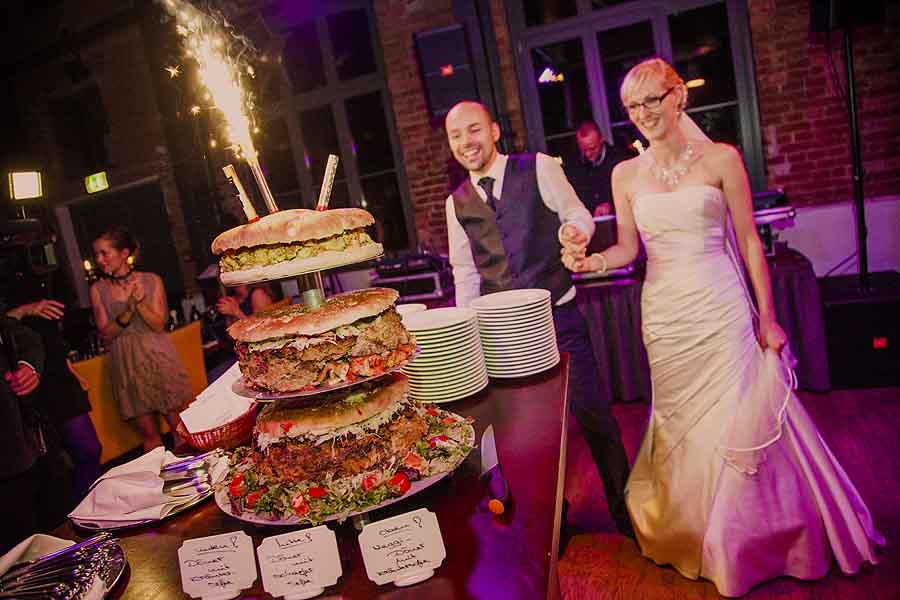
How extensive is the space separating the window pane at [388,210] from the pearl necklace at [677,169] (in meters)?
4.79

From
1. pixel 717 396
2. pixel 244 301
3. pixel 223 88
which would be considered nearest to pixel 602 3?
pixel 244 301

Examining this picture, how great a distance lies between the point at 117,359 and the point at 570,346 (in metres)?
3.30

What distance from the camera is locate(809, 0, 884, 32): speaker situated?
4.09m

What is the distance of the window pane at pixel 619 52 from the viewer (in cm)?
591

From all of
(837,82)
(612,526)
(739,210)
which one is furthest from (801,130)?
(612,526)

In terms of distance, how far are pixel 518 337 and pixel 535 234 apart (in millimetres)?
833

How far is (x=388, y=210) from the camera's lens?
721 centimetres

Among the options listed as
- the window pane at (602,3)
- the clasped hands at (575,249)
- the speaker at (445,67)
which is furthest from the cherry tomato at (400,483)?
the window pane at (602,3)

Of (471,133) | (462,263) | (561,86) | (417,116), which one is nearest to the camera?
(471,133)

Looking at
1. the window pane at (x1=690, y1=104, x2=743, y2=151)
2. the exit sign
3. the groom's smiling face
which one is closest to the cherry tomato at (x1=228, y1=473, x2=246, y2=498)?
the groom's smiling face

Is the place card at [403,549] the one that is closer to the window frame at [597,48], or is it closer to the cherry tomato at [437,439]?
the cherry tomato at [437,439]

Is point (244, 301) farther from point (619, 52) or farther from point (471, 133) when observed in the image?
point (619, 52)

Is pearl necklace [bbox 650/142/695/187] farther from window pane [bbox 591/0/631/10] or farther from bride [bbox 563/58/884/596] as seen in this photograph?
window pane [bbox 591/0/631/10]

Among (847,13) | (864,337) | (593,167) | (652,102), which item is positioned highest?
(847,13)
